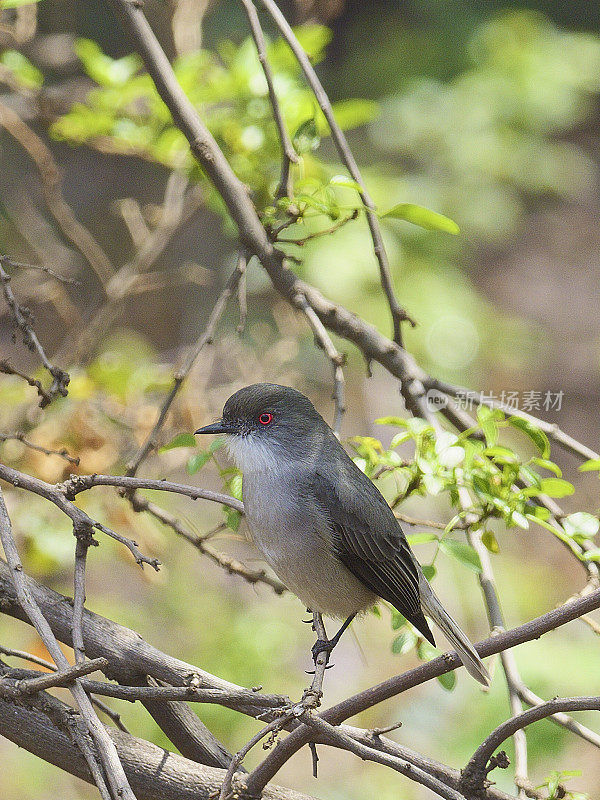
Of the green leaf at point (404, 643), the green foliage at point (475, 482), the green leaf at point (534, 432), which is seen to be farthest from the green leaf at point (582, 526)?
the green leaf at point (404, 643)

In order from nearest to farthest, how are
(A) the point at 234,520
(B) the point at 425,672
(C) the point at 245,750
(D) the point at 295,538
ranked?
(C) the point at 245,750
(B) the point at 425,672
(D) the point at 295,538
(A) the point at 234,520

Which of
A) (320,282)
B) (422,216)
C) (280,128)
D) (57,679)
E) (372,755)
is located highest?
(320,282)

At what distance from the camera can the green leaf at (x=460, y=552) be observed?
79.7 inches

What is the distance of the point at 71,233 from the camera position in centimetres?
390

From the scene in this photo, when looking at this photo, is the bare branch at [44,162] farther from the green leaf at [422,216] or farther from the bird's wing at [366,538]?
the bird's wing at [366,538]

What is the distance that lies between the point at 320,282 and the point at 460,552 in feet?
10.4

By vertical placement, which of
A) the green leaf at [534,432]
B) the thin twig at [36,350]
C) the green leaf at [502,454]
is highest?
the green leaf at [534,432]

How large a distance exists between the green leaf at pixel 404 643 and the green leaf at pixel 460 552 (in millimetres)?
260

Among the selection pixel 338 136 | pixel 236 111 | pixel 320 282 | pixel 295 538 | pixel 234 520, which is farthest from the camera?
pixel 320 282

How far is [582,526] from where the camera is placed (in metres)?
2.08

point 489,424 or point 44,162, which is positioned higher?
point 44,162

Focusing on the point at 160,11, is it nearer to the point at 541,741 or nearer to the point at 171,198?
the point at 171,198

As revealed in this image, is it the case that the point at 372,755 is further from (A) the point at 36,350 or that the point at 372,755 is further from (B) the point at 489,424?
(A) the point at 36,350

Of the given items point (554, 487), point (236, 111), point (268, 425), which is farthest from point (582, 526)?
point (236, 111)
